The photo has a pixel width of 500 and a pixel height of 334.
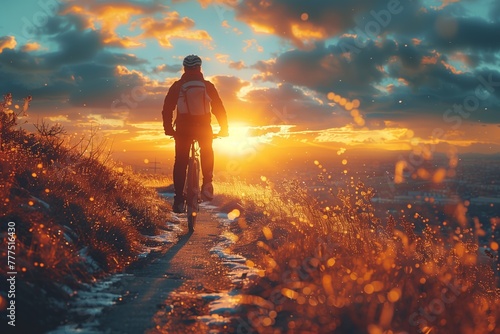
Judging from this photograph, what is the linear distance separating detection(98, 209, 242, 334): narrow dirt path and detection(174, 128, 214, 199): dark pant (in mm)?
1553

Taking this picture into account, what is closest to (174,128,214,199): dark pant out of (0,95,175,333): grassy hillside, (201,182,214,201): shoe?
(201,182,214,201): shoe

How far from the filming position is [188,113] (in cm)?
728

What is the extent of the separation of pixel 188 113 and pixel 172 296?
391 cm

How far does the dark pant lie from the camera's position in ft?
24.4

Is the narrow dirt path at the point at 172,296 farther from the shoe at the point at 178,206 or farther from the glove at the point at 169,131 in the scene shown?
the glove at the point at 169,131

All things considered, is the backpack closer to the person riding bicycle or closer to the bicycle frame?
the person riding bicycle

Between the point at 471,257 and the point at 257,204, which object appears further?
the point at 257,204

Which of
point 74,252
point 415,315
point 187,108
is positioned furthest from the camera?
point 187,108

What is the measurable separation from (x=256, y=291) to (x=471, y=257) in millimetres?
2861

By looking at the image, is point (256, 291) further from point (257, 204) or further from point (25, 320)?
point (257, 204)

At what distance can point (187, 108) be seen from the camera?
7246 mm

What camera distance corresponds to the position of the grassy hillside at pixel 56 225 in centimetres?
333

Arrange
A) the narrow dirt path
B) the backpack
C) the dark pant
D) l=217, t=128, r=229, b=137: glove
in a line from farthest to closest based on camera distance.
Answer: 1. l=217, t=128, r=229, b=137: glove
2. the dark pant
3. the backpack
4. the narrow dirt path

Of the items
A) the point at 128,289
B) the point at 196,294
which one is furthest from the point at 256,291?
the point at 128,289
